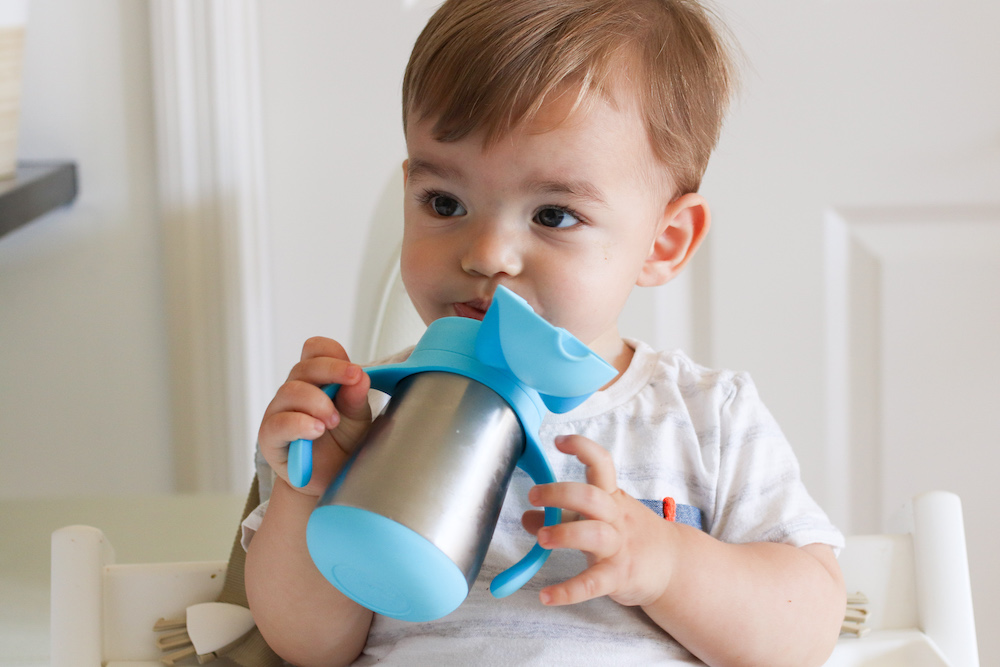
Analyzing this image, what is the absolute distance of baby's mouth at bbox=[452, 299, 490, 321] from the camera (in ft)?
1.96

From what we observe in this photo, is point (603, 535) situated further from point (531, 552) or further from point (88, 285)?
point (88, 285)

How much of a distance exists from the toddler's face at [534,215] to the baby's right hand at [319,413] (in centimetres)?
10

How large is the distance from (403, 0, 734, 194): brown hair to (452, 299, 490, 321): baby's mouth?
0.33ft

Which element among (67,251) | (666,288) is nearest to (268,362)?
(67,251)

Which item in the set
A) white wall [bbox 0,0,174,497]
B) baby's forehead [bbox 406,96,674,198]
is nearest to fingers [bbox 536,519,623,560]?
baby's forehead [bbox 406,96,674,198]

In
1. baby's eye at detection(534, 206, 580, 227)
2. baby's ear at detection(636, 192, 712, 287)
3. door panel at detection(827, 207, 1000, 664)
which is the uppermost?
baby's eye at detection(534, 206, 580, 227)

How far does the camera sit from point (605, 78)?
0.61 metres

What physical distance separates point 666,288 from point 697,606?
76cm

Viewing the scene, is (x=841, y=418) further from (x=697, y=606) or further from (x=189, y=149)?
(x=189, y=149)

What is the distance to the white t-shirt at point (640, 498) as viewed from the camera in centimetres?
60

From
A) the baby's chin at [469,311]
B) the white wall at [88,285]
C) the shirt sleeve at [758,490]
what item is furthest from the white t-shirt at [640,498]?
the white wall at [88,285]

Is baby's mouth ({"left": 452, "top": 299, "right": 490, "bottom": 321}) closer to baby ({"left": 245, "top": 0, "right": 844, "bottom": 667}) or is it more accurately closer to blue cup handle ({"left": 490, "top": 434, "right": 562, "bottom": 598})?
baby ({"left": 245, "top": 0, "right": 844, "bottom": 667})

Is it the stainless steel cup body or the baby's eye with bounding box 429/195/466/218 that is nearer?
the stainless steel cup body

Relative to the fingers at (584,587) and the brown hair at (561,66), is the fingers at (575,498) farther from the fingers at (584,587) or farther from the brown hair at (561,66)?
the brown hair at (561,66)
